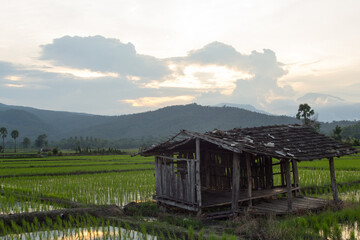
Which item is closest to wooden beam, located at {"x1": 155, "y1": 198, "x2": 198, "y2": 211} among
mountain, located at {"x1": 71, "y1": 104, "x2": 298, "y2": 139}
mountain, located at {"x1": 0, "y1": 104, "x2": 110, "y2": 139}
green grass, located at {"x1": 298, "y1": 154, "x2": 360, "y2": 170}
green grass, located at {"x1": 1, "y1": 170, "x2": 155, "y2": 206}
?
green grass, located at {"x1": 1, "y1": 170, "x2": 155, "y2": 206}

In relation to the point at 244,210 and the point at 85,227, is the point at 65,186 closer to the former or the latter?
the point at 85,227

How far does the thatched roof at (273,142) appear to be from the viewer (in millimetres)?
10242

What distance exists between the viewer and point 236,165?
33.8 ft

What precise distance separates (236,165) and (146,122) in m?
140

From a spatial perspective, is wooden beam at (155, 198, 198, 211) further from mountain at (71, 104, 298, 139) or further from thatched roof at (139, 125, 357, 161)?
mountain at (71, 104, 298, 139)

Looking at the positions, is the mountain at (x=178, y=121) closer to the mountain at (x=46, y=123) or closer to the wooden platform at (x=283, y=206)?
the mountain at (x=46, y=123)

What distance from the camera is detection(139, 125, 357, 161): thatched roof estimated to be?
1024cm

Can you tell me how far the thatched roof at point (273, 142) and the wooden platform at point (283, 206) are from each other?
5.42 feet

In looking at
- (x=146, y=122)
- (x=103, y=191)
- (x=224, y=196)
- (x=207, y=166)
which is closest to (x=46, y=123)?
(x=146, y=122)

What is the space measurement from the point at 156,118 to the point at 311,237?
5589 inches

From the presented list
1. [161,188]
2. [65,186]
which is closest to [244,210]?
[161,188]

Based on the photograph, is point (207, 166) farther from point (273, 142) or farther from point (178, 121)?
point (178, 121)

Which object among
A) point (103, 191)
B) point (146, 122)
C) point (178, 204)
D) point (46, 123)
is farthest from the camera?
point (46, 123)

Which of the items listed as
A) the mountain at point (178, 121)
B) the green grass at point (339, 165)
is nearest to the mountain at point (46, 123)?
the mountain at point (178, 121)
